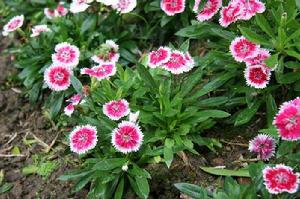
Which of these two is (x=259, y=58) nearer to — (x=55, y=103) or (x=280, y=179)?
(x=280, y=179)

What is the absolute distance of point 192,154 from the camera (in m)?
3.93

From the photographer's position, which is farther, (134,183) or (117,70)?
(117,70)

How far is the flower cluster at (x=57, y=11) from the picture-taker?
5102 mm

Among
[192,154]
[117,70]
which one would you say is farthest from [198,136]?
[117,70]

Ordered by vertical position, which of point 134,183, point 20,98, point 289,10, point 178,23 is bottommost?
point 20,98

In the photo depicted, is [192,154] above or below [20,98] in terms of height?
above

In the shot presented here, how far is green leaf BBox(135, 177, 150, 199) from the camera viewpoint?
3.58m

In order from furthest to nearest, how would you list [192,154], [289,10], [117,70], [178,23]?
[178,23] → [117,70] → [192,154] → [289,10]

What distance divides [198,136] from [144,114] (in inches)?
16.2

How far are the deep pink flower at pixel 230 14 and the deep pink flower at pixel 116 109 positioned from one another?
2.91ft

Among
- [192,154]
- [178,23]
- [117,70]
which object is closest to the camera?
[192,154]

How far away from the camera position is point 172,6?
446 cm

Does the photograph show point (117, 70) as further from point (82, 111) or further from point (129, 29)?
point (129, 29)

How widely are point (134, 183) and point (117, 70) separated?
92 cm
